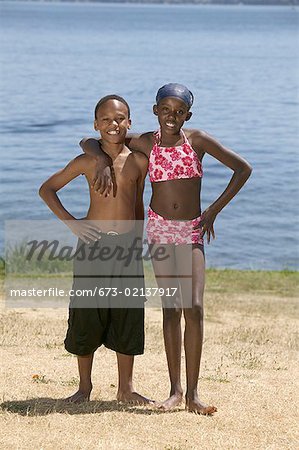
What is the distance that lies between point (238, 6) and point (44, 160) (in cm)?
17016

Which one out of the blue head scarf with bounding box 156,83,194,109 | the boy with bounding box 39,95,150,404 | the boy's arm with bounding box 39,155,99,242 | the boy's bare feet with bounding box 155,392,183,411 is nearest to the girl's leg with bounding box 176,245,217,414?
the boy's bare feet with bounding box 155,392,183,411

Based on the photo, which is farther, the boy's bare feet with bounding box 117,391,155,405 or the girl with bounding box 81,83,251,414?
the boy's bare feet with bounding box 117,391,155,405

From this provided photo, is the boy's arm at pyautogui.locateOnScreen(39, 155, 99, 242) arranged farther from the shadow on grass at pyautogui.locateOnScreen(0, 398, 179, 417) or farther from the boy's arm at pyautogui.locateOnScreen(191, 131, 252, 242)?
the shadow on grass at pyautogui.locateOnScreen(0, 398, 179, 417)

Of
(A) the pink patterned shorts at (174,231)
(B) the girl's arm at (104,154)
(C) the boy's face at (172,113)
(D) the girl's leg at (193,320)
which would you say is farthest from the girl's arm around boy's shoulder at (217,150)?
(D) the girl's leg at (193,320)

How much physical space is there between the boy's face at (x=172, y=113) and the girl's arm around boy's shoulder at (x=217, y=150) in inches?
5.1

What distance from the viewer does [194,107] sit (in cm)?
4412

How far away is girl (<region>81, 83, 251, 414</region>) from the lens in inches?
255

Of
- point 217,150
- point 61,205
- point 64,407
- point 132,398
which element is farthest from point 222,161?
point 64,407

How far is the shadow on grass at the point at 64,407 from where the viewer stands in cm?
654

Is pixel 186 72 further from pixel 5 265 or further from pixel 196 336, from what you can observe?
pixel 196 336

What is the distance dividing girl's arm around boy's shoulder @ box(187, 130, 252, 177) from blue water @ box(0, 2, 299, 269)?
44.0ft

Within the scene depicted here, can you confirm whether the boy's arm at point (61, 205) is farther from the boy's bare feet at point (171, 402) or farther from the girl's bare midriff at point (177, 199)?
the boy's bare feet at point (171, 402)

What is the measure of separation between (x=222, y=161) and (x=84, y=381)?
1.60 metres

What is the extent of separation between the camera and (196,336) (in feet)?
21.4
